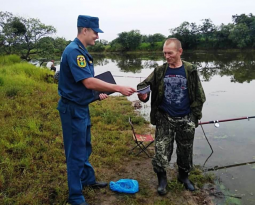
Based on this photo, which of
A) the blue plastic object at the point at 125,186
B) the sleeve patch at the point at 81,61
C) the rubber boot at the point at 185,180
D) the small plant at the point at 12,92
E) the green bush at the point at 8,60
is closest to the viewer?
the sleeve patch at the point at 81,61

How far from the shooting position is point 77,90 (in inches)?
99.8

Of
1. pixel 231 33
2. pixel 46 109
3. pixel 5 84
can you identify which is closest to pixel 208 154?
pixel 46 109

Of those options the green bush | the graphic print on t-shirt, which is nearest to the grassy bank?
the graphic print on t-shirt

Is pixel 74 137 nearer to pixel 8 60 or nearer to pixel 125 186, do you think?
pixel 125 186

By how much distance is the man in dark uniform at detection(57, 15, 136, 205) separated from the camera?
7.91ft

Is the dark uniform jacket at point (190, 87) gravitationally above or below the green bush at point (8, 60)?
below

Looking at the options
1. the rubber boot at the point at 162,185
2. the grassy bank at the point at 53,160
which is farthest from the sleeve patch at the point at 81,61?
the rubber boot at the point at 162,185

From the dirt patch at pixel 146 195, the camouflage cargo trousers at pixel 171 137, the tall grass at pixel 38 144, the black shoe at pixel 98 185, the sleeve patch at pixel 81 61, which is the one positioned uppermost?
the sleeve patch at pixel 81 61

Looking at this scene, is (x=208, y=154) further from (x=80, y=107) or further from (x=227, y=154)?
(x=80, y=107)

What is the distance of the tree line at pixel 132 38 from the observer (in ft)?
42.7

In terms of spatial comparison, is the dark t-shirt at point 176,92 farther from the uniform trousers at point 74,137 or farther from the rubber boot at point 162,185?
the uniform trousers at point 74,137

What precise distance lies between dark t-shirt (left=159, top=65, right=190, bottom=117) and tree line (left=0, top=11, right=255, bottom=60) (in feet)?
38.4

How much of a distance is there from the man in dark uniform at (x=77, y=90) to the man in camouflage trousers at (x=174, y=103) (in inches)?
28.5

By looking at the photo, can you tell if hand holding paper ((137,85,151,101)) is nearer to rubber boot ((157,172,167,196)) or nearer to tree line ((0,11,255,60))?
rubber boot ((157,172,167,196))
